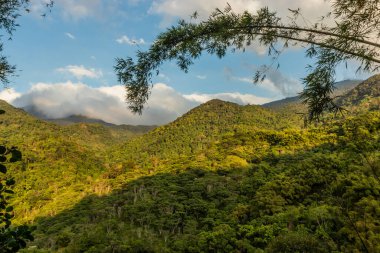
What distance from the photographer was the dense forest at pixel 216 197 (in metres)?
37.7

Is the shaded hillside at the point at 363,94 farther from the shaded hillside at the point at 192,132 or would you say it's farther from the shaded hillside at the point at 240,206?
the shaded hillside at the point at 240,206

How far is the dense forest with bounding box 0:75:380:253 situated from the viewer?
37.7 meters

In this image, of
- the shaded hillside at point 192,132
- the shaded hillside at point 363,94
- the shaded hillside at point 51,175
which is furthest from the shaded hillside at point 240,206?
the shaded hillside at point 363,94

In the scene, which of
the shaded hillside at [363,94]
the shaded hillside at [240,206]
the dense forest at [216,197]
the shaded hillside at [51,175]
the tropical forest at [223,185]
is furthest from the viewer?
the shaded hillside at [363,94]

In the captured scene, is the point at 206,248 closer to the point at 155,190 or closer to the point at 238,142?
the point at 155,190

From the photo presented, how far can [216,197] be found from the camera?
63938 mm

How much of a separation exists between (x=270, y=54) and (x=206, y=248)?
3805 cm

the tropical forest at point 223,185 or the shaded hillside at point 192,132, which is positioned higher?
the shaded hillside at point 192,132

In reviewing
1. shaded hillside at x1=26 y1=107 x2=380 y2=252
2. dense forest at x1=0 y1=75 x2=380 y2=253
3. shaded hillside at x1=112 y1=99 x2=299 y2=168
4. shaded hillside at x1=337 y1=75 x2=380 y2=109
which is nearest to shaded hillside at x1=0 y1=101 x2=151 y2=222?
dense forest at x1=0 y1=75 x2=380 y2=253

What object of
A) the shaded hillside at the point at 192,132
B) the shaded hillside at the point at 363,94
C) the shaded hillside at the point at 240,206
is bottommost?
the shaded hillside at the point at 240,206

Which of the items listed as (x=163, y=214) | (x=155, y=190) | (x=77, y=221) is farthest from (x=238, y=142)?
(x=77, y=221)

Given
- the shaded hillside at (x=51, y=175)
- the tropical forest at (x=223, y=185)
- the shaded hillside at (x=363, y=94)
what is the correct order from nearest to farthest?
the tropical forest at (x=223, y=185) < the shaded hillside at (x=51, y=175) < the shaded hillside at (x=363, y=94)

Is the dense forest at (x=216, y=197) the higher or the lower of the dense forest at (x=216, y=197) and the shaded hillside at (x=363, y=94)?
the lower

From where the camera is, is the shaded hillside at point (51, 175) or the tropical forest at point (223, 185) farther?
the shaded hillside at point (51, 175)
